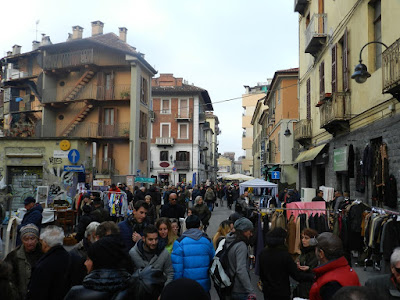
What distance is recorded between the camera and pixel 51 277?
3.83 metres

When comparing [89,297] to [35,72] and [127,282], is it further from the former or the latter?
[35,72]

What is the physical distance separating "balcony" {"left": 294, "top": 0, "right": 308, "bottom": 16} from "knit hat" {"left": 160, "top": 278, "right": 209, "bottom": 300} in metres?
21.9

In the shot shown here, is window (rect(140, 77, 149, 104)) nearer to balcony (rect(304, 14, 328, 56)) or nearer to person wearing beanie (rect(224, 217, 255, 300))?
balcony (rect(304, 14, 328, 56))

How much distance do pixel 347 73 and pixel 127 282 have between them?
1345 cm

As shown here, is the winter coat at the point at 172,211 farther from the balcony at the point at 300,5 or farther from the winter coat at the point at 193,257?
the balcony at the point at 300,5

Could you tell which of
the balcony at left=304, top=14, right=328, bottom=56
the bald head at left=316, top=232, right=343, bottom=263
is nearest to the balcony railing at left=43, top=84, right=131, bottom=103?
the balcony at left=304, top=14, right=328, bottom=56

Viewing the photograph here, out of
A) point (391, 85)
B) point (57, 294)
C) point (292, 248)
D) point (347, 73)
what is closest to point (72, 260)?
point (57, 294)

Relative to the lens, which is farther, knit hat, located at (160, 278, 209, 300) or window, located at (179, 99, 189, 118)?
window, located at (179, 99, 189, 118)

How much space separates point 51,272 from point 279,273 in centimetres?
251

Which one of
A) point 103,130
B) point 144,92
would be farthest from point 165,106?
point 103,130

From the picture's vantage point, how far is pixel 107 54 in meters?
33.0

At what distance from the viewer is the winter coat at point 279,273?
467 centimetres

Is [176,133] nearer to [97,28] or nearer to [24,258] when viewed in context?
[97,28]

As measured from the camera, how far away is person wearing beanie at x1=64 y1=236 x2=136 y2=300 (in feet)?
9.70
